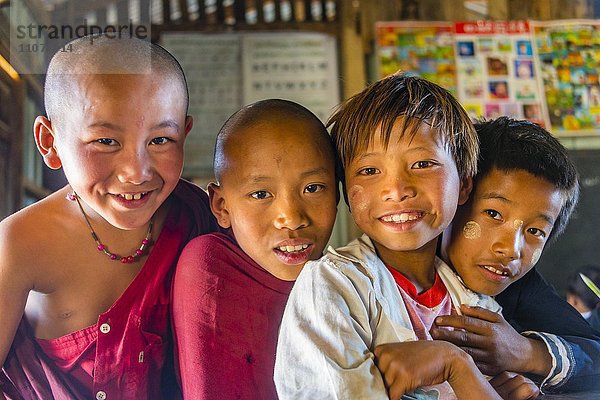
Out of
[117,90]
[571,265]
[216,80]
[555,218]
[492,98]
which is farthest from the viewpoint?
[492,98]

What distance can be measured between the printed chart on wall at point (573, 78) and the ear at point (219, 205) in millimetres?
686

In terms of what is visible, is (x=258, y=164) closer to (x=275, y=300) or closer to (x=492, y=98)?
(x=275, y=300)

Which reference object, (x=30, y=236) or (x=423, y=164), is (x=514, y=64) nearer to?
(x=423, y=164)

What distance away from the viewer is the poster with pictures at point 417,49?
1.34 meters

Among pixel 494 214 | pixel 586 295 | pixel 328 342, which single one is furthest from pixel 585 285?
pixel 328 342

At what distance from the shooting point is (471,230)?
0.65 m

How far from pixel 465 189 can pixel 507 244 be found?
67 millimetres

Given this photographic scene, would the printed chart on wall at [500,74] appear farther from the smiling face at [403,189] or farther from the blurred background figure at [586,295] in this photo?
the smiling face at [403,189]

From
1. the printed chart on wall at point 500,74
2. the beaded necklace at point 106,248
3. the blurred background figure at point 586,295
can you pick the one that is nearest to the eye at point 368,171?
the beaded necklace at point 106,248

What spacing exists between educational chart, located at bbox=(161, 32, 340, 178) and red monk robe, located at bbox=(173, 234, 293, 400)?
0.57 ft

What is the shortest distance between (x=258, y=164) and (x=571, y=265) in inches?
26.2

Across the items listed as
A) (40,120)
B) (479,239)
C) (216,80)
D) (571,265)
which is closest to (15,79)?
(40,120)

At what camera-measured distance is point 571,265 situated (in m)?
1.03

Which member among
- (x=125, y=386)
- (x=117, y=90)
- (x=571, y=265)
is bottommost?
(x=571, y=265)
